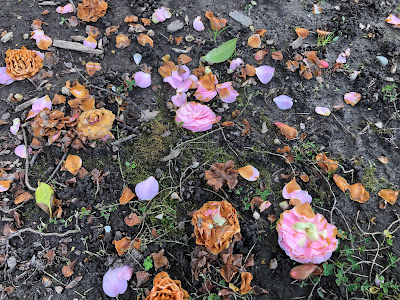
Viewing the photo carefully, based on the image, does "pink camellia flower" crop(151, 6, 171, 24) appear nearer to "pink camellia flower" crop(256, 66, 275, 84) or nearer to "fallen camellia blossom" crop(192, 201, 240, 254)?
"pink camellia flower" crop(256, 66, 275, 84)

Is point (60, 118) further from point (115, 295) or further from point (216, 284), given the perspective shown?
point (216, 284)

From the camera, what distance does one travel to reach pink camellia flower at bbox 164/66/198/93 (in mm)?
2297

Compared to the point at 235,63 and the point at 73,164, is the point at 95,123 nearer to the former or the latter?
the point at 73,164

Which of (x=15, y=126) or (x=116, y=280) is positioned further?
(x=15, y=126)

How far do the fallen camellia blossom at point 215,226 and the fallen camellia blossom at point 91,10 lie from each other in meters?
1.72

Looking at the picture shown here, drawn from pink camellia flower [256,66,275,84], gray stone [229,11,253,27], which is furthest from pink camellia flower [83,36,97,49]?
pink camellia flower [256,66,275,84]

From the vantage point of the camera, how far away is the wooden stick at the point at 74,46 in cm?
247

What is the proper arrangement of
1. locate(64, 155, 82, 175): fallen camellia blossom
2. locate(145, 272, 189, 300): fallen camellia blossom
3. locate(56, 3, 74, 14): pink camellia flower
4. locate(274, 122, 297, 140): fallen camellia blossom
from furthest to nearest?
1. locate(56, 3, 74, 14): pink camellia flower
2. locate(274, 122, 297, 140): fallen camellia blossom
3. locate(64, 155, 82, 175): fallen camellia blossom
4. locate(145, 272, 189, 300): fallen camellia blossom

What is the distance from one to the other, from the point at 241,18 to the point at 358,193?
5.19 ft

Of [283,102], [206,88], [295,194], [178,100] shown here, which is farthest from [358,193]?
[178,100]

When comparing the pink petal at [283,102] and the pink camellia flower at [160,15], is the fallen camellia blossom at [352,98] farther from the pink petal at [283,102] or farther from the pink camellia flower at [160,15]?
the pink camellia flower at [160,15]

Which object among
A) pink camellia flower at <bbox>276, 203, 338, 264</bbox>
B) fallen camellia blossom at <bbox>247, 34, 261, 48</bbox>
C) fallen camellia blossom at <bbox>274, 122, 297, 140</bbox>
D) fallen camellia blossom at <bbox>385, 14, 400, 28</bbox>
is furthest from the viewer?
fallen camellia blossom at <bbox>385, 14, 400, 28</bbox>

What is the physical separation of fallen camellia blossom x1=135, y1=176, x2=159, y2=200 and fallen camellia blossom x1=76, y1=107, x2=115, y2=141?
0.40 m

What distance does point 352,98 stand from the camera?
2.35 m
